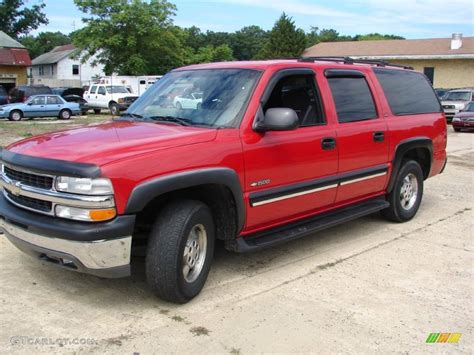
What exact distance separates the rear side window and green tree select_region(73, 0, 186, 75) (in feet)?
A: 118

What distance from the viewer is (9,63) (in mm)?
38438

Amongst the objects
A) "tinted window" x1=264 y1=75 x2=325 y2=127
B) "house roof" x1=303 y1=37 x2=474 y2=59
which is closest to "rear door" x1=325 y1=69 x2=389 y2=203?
"tinted window" x1=264 y1=75 x2=325 y2=127

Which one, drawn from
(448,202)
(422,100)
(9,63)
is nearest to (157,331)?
(422,100)

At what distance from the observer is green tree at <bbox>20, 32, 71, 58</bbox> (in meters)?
101

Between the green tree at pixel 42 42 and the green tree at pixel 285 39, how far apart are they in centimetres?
6751

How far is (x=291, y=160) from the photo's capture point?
15.2 feet

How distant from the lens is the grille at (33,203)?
3641mm

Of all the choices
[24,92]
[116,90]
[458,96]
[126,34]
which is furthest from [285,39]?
[24,92]

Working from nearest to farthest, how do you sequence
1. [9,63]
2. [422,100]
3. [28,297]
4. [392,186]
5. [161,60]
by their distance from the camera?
[28,297] → [392,186] → [422,100] → [9,63] → [161,60]

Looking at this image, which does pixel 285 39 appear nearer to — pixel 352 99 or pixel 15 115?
pixel 15 115

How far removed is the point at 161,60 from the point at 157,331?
41.9 m

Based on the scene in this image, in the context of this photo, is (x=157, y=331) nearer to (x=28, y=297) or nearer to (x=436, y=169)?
(x=28, y=297)

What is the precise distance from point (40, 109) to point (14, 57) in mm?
16454

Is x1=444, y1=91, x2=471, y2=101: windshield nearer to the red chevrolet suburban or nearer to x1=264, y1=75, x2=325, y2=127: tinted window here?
the red chevrolet suburban
